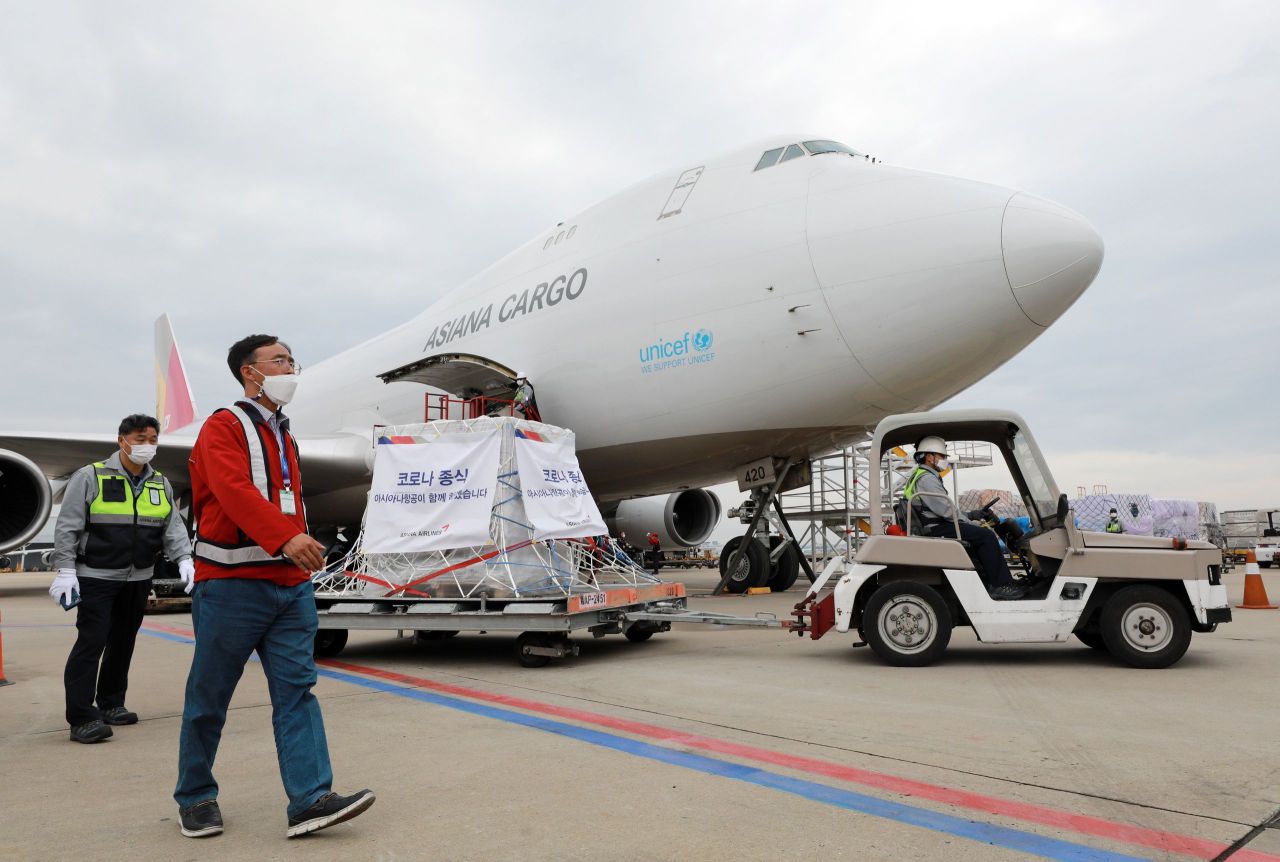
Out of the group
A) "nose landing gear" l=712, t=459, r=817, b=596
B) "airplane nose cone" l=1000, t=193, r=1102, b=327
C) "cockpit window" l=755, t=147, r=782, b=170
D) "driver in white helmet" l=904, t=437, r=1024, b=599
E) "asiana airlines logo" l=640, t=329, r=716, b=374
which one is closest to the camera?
"driver in white helmet" l=904, t=437, r=1024, b=599

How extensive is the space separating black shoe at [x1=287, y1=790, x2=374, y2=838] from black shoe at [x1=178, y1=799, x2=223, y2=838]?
0.23m

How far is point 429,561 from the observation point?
→ 22.1ft

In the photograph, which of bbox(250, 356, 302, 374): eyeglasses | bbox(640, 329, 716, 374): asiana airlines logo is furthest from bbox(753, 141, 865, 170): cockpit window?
bbox(250, 356, 302, 374): eyeglasses

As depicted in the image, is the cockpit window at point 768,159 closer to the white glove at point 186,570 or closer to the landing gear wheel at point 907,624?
the landing gear wheel at point 907,624

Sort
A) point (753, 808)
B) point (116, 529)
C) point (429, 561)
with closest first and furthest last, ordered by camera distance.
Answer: point (753, 808)
point (116, 529)
point (429, 561)

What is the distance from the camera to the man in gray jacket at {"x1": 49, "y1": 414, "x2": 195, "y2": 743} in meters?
4.34

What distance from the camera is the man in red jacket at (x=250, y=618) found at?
106 inches

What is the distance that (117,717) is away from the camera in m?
4.46

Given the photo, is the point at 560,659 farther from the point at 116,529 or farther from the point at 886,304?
the point at 886,304

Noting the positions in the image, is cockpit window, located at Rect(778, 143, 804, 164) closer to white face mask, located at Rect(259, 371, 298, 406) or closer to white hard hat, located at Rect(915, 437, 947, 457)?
white hard hat, located at Rect(915, 437, 947, 457)

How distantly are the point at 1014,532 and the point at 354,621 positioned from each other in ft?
15.8

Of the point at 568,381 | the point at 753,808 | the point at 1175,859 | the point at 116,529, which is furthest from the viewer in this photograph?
the point at 568,381

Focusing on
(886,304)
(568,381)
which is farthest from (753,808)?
(568,381)

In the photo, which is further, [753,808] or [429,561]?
[429,561]
